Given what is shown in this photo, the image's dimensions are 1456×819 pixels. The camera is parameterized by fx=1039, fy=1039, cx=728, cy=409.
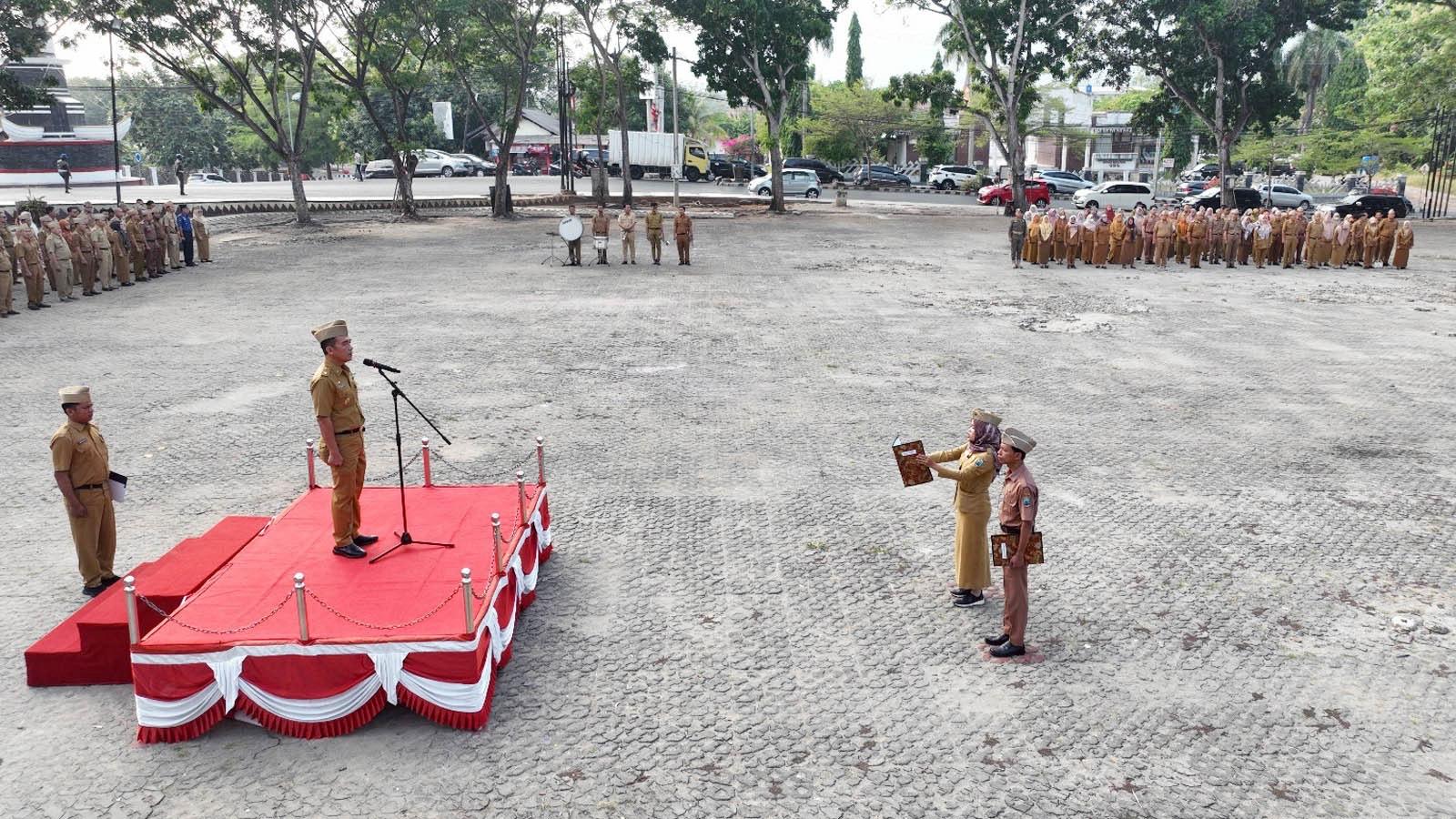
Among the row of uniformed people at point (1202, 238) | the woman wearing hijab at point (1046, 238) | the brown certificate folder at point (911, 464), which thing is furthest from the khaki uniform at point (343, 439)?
the woman wearing hijab at point (1046, 238)

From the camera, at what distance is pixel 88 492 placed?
25.3 ft

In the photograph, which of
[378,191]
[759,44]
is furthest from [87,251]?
[378,191]

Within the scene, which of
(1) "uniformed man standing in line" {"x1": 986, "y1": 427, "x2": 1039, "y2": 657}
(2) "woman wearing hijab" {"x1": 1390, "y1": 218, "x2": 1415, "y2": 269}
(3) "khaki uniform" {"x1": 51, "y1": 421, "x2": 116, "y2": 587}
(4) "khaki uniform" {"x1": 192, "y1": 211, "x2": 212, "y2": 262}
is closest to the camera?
(1) "uniformed man standing in line" {"x1": 986, "y1": 427, "x2": 1039, "y2": 657}

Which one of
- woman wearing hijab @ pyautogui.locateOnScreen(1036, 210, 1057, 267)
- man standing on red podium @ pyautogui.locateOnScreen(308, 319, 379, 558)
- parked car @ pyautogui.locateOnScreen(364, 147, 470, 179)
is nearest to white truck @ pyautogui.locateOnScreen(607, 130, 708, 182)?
parked car @ pyautogui.locateOnScreen(364, 147, 470, 179)

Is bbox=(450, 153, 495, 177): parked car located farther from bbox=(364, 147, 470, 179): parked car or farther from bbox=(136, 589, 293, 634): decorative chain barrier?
bbox=(136, 589, 293, 634): decorative chain barrier

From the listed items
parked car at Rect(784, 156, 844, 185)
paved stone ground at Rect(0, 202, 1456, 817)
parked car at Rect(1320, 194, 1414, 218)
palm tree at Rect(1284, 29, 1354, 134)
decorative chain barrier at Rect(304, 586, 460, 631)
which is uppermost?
palm tree at Rect(1284, 29, 1354, 134)

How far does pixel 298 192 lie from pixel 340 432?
30.7 m

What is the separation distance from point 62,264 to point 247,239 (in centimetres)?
1217

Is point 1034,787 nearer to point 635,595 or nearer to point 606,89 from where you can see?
point 635,595

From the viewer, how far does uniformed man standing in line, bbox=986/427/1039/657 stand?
6699mm

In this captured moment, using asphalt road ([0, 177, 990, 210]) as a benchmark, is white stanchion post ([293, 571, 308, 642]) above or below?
below

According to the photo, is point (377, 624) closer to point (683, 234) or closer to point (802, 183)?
point (683, 234)

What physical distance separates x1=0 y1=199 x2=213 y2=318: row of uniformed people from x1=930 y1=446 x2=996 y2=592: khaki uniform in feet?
60.4

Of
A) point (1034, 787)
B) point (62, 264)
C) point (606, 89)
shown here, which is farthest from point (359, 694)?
point (606, 89)
